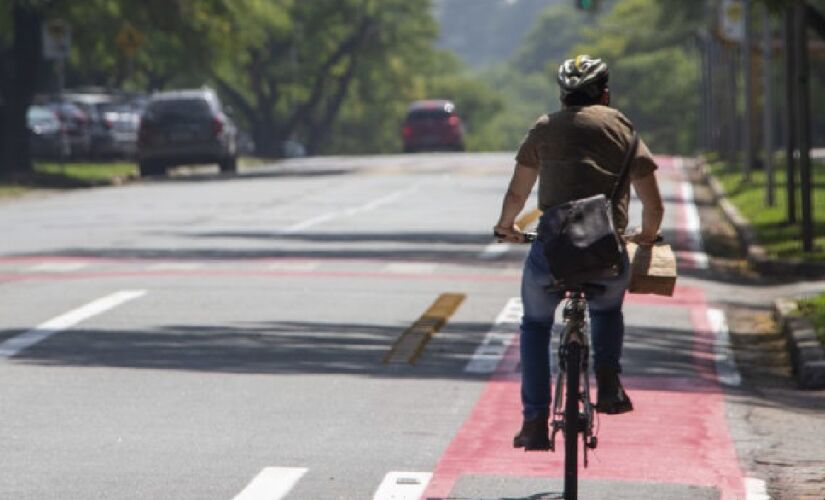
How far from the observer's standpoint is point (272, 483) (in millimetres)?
9422

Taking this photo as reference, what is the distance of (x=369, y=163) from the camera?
176ft

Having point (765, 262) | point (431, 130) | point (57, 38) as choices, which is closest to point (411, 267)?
point (765, 262)

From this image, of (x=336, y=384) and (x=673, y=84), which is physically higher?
(x=336, y=384)

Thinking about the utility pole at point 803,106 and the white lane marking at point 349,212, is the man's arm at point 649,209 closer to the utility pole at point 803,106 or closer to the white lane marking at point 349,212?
the utility pole at point 803,106

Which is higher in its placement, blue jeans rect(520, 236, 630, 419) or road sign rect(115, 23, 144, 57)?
blue jeans rect(520, 236, 630, 419)

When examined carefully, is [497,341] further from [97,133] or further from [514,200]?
[97,133]

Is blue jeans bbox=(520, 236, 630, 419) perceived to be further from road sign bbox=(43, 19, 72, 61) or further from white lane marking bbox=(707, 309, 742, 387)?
road sign bbox=(43, 19, 72, 61)

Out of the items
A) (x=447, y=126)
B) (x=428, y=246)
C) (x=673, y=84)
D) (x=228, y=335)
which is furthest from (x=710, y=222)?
(x=673, y=84)

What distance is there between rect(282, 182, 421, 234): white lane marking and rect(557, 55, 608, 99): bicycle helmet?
17.7 metres

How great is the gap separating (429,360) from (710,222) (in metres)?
16.8

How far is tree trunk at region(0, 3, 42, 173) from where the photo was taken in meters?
43.7

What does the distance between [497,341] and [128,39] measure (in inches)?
1339

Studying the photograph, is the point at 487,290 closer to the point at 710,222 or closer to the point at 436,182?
the point at 710,222

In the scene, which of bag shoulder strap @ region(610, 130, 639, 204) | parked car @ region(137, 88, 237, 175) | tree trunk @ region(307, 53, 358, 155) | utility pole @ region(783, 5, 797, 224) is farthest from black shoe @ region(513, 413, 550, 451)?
tree trunk @ region(307, 53, 358, 155)
